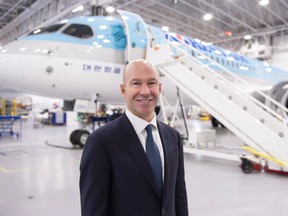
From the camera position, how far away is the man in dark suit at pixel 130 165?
1.22m

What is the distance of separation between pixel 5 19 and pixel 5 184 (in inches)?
808

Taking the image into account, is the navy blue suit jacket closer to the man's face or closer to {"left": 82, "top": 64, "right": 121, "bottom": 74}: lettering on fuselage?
the man's face

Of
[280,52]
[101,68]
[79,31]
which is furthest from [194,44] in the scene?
[280,52]

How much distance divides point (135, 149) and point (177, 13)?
18944mm

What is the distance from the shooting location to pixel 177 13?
18688mm

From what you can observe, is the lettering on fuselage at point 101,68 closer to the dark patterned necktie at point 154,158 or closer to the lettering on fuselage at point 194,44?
the lettering on fuselage at point 194,44

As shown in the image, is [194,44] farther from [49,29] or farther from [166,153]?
[166,153]

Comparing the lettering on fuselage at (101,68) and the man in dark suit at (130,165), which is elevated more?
the lettering on fuselage at (101,68)

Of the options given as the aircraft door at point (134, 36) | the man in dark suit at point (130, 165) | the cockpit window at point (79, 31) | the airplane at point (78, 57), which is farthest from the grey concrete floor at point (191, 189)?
the cockpit window at point (79, 31)

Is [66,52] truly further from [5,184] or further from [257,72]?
[257,72]

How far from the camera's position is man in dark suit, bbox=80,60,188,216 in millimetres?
1217

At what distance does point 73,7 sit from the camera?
13.1 m

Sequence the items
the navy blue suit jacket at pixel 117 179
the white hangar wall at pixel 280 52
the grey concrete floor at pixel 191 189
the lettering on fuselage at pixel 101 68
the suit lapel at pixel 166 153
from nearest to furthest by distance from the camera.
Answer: the navy blue suit jacket at pixel 117 179 < the suit lapel at pixel 166 153 < the grey concrete floor at pixel 191 189 < the lettering on fuselage at pixel 101 68 < the white hangar wall at pixel 280 52

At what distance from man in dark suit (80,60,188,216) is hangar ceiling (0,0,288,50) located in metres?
12.6
